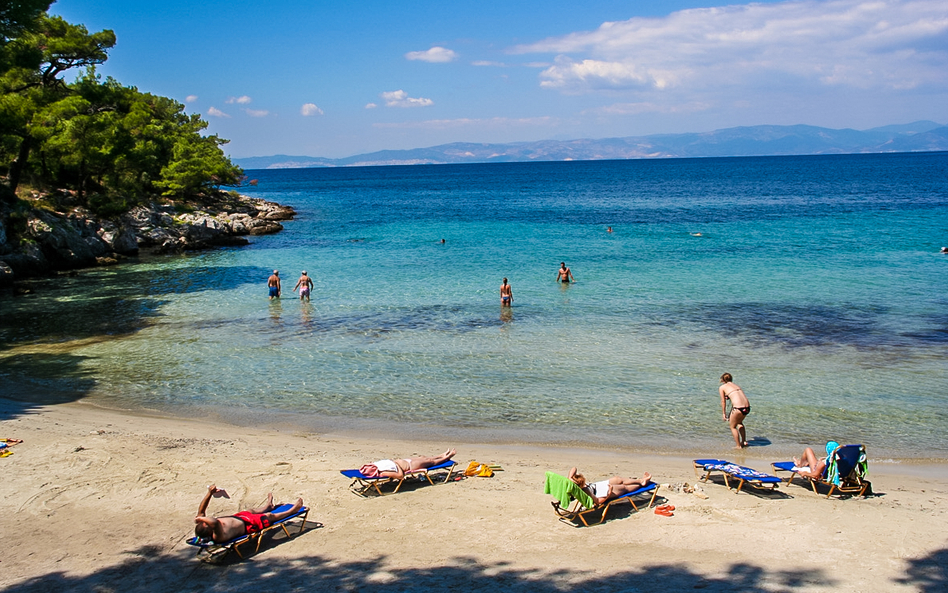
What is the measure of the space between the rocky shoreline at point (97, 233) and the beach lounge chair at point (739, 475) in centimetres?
2917

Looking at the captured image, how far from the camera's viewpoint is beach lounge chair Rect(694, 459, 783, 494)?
9227mm

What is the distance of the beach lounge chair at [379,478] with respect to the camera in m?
9.41

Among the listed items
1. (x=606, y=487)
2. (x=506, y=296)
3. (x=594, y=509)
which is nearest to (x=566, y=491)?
(x=594, y=509)

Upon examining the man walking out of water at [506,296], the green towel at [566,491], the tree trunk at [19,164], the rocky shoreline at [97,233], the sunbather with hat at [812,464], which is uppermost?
the tree trunk at [19,164]

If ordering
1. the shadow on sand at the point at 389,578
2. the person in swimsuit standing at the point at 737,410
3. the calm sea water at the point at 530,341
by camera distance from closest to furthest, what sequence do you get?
the shadow on sand at the point at 389,578, the person in swimsuit standing at the point at 737,410, the calm sea water at the point at 530,341

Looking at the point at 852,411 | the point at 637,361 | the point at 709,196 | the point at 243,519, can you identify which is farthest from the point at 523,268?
the point at 709,196

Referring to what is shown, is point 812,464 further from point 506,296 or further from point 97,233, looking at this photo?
point 97,233

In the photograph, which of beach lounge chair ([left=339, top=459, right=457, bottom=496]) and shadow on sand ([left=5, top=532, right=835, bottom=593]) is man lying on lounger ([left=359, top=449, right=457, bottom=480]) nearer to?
beach lounge chair ([left=339, top=459, right=457, bottom=496])

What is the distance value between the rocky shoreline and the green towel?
27970 mm

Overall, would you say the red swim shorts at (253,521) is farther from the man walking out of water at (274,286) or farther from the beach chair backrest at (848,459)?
the man walking out of water at (274,286)

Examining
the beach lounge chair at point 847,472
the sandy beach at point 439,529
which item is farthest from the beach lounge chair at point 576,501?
the beach lounge chair at point 847,472

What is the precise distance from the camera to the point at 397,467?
9.56 metres

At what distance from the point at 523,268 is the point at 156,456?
23.3 m

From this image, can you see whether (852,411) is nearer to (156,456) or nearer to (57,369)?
(156,456)
